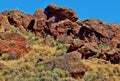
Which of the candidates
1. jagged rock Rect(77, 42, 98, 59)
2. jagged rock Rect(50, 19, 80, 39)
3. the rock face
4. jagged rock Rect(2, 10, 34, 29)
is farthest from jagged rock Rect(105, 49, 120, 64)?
jagged rock Rect(2, 10, 34, 29)

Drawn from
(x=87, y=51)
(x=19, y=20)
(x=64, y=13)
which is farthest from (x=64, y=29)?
(x=87, y=51)

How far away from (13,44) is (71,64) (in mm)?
8433

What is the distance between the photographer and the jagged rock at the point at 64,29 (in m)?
50.5

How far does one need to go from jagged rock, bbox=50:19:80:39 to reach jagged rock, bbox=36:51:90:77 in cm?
1741

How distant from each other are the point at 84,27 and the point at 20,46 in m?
12.3

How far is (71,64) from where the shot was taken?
32062mm

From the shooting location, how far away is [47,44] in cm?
4666

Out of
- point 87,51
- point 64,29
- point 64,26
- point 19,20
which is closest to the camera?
point 87,51

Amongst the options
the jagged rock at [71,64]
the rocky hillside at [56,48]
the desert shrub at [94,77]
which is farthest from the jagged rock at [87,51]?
the desert shrub at [94,77]

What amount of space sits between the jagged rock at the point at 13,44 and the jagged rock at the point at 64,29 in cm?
1034

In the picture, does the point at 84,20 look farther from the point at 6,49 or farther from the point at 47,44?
the point at 6,49

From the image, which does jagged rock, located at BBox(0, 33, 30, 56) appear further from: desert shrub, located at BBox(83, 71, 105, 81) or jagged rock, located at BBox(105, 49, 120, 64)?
desert shrub, located at BBox(83, 71, 105, 81)

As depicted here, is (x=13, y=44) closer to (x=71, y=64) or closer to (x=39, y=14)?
(x=71, y=64)

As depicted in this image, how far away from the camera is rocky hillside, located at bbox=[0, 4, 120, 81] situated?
31.8 m
